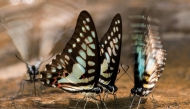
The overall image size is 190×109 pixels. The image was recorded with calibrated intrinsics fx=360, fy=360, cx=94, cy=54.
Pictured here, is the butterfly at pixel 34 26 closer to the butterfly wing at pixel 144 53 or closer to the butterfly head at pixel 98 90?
the butterfly head at pixel 98 90

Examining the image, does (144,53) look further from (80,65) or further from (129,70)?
(129,70)

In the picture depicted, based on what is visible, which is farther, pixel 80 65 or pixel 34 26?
pixel 34 26

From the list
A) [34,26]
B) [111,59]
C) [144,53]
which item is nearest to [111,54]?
[111,59]

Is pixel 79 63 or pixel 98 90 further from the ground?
pixel 79 63

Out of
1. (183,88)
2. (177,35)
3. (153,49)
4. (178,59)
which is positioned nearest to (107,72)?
(153,49)

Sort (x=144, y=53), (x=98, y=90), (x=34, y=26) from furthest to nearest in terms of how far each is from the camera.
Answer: (x=34, y=26) → (x=144, y=53) → (x=98, y=90)

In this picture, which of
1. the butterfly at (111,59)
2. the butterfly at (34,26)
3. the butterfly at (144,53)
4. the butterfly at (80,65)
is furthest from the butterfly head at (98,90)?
the butterfly at (34,26)
